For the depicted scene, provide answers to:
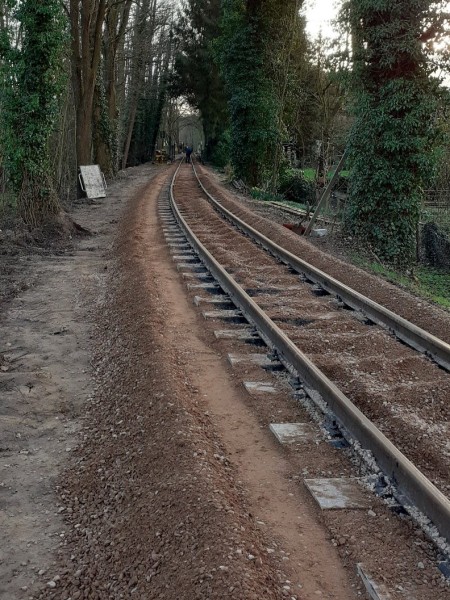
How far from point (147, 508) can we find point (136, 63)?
131 ft

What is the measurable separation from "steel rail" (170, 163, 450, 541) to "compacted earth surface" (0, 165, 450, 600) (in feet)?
0.83

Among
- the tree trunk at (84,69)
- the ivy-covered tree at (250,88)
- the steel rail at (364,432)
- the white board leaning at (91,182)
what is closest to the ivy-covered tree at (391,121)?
the steel rail at (364,432)

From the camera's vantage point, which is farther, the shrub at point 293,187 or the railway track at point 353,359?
the shrub at point 293,187

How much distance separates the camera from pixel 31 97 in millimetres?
13609

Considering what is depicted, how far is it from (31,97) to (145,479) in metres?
11.6

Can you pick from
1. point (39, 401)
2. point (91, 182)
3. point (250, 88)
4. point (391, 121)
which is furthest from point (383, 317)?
point (250, 88)

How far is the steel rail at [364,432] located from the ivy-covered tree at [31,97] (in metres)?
8.08

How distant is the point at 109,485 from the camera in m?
4.17

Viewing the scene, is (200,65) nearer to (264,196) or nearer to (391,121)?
(264,196)

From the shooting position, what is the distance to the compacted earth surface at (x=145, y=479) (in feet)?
10.6

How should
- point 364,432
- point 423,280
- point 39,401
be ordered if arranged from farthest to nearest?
point 423,280 < point 39,401 < point 364,432

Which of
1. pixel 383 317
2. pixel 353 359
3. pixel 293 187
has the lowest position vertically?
pixel 353 359

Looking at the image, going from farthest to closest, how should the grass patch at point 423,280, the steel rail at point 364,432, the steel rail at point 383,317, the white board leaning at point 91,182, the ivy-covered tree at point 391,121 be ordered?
the white board leaning at point 91,182 → the ivy-covered tree at point 391,121 → the grass patch at point 423,280 → the steel rail at point 383,317 → the steel rail at point 364,432

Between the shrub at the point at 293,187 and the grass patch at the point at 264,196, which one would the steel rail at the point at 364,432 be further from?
the shrub at the point at 293,187
